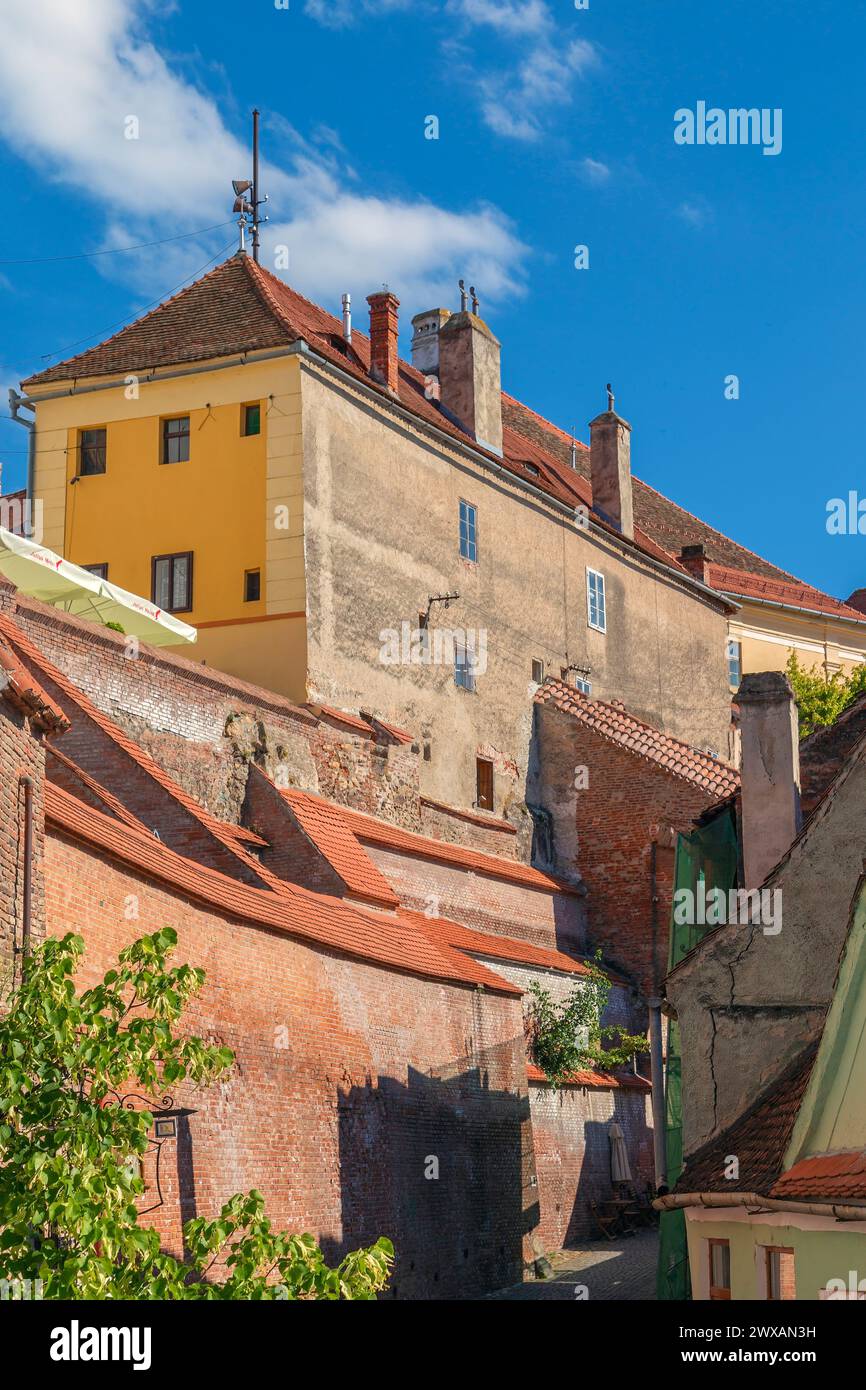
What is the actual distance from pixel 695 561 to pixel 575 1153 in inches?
830

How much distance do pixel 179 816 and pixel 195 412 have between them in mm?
11720

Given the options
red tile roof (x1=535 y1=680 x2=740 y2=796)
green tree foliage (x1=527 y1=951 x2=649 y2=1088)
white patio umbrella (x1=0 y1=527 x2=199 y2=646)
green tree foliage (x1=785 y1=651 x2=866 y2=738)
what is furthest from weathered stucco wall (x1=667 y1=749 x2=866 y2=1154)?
green tree foliage (x1=785 y1=651 x2=866 y2=738)

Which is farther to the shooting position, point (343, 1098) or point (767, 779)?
point (343, 1098)

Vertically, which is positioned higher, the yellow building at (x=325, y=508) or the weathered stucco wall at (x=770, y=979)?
the yellow building at (x=325, y=508)

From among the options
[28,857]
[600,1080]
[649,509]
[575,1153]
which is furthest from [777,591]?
[28,857]

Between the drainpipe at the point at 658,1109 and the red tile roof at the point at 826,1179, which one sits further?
the drainpipe at the point at 658,1109

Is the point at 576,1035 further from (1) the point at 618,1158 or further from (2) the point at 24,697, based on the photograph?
(2) the point at 24,697

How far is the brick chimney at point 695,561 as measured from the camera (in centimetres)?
4531

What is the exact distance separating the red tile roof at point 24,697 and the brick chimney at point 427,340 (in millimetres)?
27587

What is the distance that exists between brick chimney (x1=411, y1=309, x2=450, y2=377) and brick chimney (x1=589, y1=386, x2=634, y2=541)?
4.17 m

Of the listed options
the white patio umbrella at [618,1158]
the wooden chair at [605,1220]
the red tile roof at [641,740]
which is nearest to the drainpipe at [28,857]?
the wooden chair at [605,1220]

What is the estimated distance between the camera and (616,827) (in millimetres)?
34594

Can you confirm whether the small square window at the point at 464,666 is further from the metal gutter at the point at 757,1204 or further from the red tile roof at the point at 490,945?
the metal gutter at the point at 757,1204
